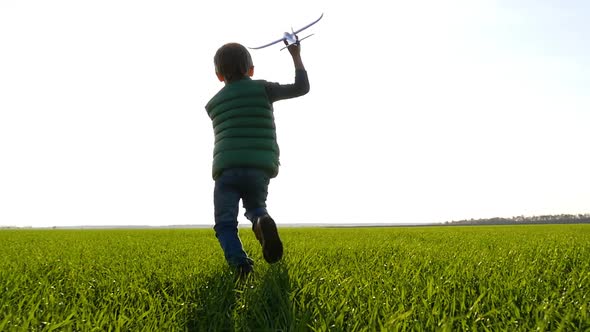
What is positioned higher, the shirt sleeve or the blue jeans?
the shirt sleeve

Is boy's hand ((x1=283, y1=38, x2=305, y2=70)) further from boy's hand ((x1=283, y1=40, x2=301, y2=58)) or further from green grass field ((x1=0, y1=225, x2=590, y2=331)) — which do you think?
green grass field ((x1=0, y1=225, x2=590, y2=331))

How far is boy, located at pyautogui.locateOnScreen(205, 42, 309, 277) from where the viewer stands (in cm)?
361

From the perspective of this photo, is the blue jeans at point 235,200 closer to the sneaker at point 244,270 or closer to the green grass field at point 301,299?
the sneaker at point 244,270

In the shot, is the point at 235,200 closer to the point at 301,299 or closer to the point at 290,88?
the point at 290,88

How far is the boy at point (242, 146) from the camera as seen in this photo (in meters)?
3.61

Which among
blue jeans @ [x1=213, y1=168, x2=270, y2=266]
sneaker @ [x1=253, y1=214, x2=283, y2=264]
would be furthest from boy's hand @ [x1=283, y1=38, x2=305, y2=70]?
sneaker @ [x1=253, y1=214, x2=283, y2=264]

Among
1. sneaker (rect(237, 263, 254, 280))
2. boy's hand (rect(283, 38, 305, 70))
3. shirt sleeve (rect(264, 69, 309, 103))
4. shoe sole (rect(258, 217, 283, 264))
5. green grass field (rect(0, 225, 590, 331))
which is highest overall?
boy's hand (rect(283, 38, 305, 70))

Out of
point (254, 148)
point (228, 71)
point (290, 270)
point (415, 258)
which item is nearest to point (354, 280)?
point (290, 270)

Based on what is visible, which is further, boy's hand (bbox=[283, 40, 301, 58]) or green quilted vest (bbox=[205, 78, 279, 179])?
boy's hand (bbox=[283, 40, 301, 58])

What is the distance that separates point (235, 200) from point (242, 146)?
0.45 m

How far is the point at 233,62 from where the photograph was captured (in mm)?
3893

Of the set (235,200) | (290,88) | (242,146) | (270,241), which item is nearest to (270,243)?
(270,241)

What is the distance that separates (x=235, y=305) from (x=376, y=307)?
0.75 meters

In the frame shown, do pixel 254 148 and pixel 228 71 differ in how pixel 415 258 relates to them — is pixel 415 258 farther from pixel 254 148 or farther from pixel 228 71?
pixel 228 71
